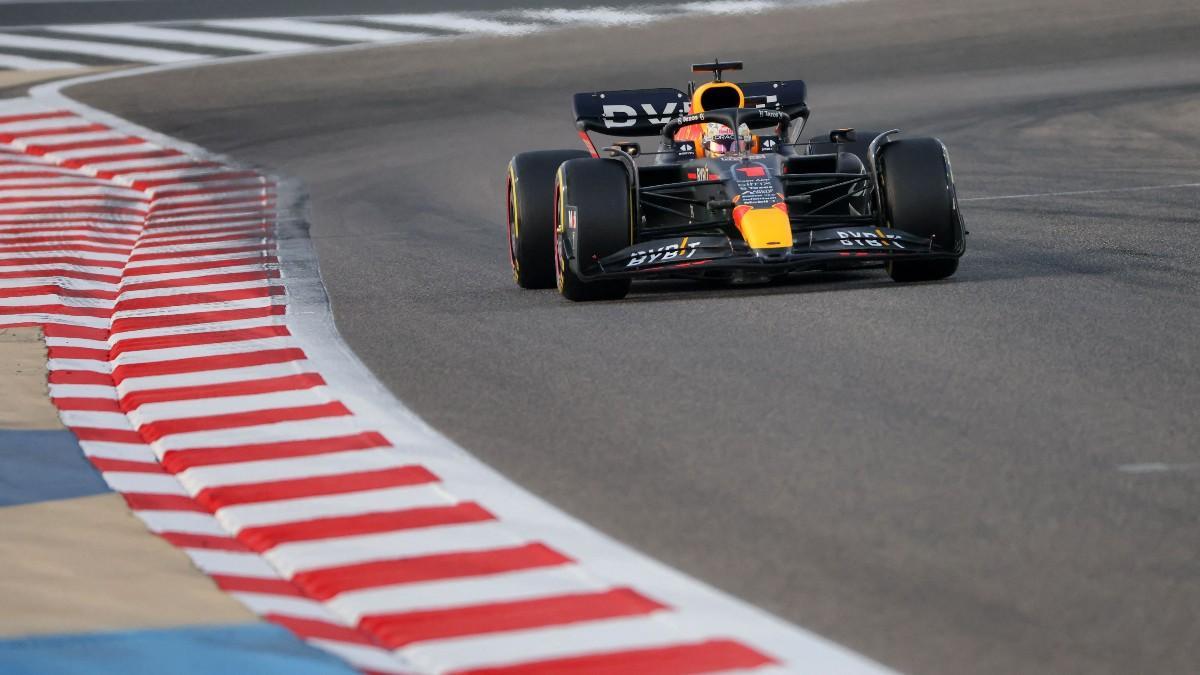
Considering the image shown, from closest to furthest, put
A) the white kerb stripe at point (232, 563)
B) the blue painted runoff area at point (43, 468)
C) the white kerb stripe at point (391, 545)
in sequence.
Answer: the white kerb stripe at point (232, 563), the white kerb stripe at point (391, 545), the blue painted runoff area at point (43, 468)

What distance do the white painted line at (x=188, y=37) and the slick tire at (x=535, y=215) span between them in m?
16.6

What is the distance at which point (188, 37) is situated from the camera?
2773 centimetres

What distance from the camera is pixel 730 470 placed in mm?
6199

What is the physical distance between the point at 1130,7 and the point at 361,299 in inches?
704

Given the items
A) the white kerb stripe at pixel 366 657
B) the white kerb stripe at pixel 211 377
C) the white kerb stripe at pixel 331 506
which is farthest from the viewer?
the white kerb stripe at pixel 211 377

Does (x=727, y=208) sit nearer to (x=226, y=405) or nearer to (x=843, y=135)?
(x=843, y=135)

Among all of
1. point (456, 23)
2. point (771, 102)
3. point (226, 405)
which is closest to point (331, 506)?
point (226, 405)

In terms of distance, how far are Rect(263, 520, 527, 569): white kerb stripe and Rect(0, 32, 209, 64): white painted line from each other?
21.0 m

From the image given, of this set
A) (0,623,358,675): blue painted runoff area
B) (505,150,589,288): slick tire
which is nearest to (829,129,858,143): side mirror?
(505,150,589,288): slick tire

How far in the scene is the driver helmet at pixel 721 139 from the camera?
403 inches

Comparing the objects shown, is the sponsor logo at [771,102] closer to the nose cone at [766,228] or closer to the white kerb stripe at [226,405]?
the nose cone at [766,228]

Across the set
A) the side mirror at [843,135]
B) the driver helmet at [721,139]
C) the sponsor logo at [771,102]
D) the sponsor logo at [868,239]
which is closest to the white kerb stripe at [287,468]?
the sponsor logo at [868,239]

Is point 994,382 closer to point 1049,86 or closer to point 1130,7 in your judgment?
point 1049,86

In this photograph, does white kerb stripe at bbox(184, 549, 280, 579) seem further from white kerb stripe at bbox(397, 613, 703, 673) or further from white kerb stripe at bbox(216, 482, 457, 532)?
white kerb stripe at bbox(397, 613, 703, 673)
